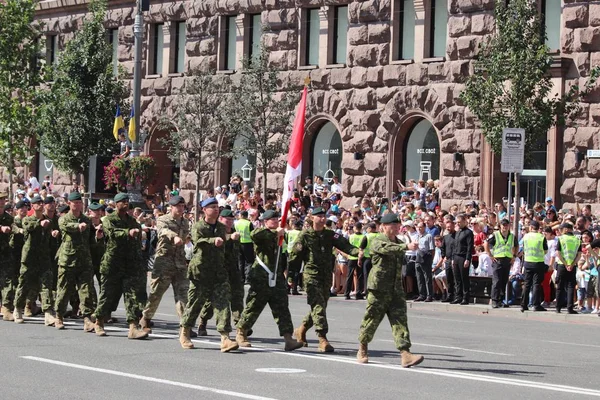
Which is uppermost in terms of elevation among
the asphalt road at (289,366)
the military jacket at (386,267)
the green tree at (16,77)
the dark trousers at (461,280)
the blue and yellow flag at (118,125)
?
the green tree at (16,77)

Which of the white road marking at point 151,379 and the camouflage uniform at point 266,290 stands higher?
the camouflage uniform at point 266,290

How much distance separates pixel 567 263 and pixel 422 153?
12.2m

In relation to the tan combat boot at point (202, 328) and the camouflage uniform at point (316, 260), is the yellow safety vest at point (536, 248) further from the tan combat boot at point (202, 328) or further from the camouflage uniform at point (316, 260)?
the camouflage uniform at point (316, 260)

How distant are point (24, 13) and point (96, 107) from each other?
5303mm

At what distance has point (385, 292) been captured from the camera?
14.7m

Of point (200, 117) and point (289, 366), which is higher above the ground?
point (200, 117)

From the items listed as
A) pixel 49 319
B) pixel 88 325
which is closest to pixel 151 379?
pixel 88 325

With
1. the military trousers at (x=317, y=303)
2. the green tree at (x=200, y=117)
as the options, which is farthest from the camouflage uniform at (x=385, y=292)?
the green tree at (x=200, y=117)

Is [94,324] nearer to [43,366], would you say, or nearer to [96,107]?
[43,366]

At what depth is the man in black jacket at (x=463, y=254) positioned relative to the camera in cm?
2616

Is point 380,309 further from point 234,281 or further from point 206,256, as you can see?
point 234,281

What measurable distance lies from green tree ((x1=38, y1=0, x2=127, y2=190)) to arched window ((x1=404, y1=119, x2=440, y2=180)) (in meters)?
10.2

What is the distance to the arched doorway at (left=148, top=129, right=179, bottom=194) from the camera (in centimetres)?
4450

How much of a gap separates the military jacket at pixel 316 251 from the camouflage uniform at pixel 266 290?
0.89 feet
